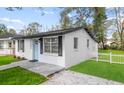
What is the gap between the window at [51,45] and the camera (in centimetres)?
1117

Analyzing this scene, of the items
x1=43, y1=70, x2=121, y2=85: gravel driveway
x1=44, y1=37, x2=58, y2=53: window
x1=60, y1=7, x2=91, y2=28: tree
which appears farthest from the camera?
x1=60, y1=7, x2=91, y2=28: tree

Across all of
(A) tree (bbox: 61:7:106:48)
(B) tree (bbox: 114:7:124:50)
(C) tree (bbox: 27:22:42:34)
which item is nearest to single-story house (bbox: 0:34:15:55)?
(A) tree (bbox: 61:7:106:48)

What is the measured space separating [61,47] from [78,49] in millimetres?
1799

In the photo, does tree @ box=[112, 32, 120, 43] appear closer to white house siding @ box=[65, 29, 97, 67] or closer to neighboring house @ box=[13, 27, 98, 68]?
neighboring house @ box=[13, 27, 98, 68]

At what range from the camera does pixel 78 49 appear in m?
11.8

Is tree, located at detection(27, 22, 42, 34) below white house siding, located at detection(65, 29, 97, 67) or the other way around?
the other way around

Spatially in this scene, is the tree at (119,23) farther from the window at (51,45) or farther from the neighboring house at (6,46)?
the neighboring house at (6,46)

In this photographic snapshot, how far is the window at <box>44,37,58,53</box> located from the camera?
11.2 m

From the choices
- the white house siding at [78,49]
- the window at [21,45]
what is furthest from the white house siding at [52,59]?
the window at [21,45]

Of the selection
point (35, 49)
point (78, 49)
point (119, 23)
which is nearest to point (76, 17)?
point (119, 23)
